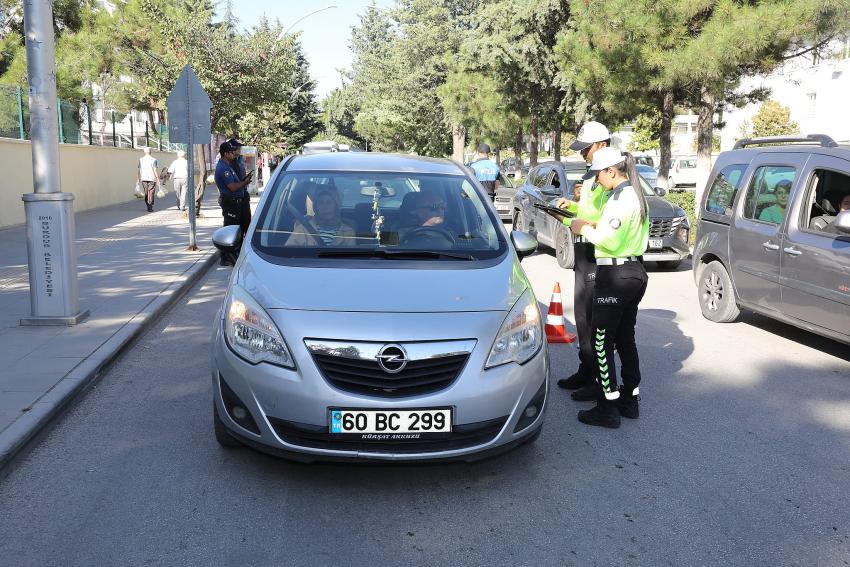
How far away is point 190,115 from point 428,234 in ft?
32.9

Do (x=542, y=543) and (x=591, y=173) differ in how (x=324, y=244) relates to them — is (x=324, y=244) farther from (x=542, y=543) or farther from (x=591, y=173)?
(x=542, y=543)

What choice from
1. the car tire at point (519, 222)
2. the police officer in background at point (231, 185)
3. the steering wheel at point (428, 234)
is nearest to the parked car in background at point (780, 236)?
the steering wheel at point (428, 234)

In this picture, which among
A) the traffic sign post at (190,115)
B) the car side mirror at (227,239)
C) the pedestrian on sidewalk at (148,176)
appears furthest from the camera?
the pedestrian on sidewalk at (148,176)

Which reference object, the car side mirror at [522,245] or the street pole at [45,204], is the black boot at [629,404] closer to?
the car side mirror at [522,245]

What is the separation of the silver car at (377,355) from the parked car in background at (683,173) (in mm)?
36834

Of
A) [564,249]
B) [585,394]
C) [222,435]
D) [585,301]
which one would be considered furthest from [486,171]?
[222,435]

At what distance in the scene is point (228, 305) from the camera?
444 cm

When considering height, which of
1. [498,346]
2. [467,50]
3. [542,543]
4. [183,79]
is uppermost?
[467,50]

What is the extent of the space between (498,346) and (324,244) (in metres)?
1.42

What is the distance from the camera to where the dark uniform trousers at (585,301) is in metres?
6.03

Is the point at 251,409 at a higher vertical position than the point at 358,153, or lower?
lower

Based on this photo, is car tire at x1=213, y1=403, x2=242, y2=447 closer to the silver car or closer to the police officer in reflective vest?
the silver car

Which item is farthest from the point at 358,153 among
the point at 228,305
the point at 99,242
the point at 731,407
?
the point at 99,242

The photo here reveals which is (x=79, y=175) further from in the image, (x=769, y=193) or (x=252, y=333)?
(x=252, y=333)
